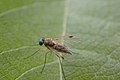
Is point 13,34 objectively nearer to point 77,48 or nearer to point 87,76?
point 77,48

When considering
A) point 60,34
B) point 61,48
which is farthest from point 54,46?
point 60,34

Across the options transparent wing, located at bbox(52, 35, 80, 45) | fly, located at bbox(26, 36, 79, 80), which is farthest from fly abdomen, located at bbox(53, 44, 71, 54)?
transparent wing, located at bbox(52, 35, 80, 45)

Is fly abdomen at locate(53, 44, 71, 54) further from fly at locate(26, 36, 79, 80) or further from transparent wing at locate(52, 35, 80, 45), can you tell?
transparent wing at locate(52, 35, 80, 45)

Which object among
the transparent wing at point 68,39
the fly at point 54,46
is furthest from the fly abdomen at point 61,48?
the transparent wing at point 68,39

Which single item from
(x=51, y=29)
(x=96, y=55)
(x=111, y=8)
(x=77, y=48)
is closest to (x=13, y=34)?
(x=51, y=29)

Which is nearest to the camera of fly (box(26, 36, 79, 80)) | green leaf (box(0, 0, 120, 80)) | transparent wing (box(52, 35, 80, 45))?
green leaf (box(0, 0, 120, 80))

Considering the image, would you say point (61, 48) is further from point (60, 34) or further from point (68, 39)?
point (60, 34)

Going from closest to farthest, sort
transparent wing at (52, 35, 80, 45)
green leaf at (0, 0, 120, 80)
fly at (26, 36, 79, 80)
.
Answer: green leaf at (0, 0, 120, 80) → fly at (26, 36, 79, 80) → transparent wing at (52, 35, 80, 45)

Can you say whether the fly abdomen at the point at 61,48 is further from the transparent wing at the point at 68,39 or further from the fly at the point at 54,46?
the transparent wing at the point at 68,39
